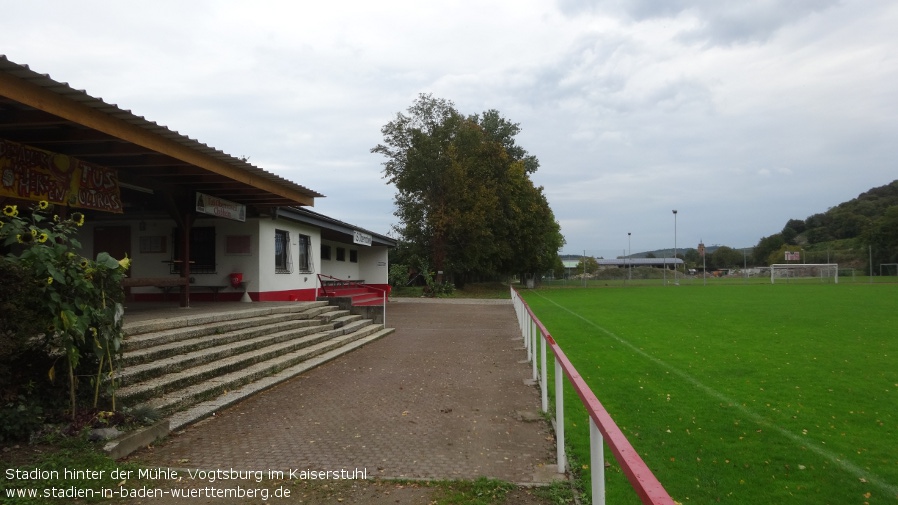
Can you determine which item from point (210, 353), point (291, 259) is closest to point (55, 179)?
point (210, 353)

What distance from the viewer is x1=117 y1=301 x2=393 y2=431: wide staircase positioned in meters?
6.10

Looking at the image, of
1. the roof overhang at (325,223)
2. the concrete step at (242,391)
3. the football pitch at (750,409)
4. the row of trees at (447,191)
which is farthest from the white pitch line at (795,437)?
the row of trees at (447,191)

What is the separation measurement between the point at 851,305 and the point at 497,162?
21625 millimetres

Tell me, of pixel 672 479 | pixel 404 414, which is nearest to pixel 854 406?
pixel 672 479

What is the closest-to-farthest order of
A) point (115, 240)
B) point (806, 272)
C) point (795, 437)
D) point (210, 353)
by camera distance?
point (795, 437), point (210, 353), point (115, 240), point (806, 272)

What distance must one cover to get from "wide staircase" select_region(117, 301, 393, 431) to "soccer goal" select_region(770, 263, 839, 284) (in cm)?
4978

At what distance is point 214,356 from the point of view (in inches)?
308

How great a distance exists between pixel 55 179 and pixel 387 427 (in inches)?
240

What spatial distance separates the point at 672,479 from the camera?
4656 mm

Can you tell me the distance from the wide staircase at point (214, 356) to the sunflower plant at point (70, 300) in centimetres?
67

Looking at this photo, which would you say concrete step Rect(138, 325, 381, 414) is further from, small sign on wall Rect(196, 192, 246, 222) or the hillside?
the hillside

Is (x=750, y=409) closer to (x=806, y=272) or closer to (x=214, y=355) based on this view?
(x=214, y=355)

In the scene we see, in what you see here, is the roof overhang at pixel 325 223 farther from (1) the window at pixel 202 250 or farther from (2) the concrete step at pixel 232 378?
(2) the concrete step at pixel 232 378

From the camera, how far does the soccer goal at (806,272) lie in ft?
172
